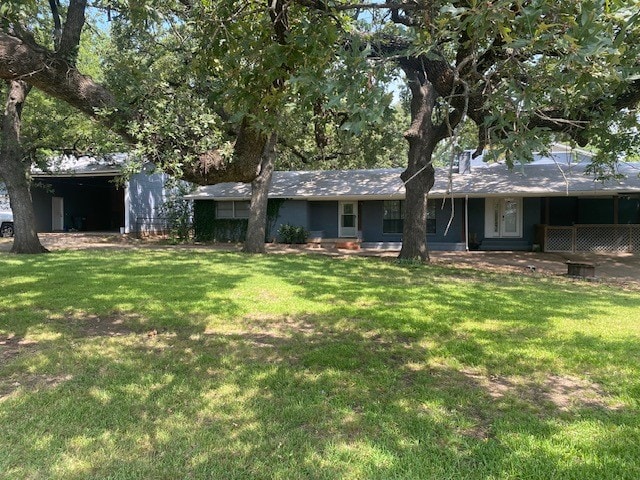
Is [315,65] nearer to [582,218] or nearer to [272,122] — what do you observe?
[272,122]

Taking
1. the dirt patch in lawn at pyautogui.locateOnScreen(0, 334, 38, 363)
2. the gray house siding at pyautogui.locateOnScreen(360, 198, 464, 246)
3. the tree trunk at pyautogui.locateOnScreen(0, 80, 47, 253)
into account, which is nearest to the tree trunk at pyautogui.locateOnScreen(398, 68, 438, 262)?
the gray house siding at pyautogui.locateOnScreen(360, 198, 464, 246)

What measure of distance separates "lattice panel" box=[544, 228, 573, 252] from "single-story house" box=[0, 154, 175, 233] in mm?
17039

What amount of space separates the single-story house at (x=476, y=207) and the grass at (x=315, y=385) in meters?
11.3

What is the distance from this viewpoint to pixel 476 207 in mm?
20219

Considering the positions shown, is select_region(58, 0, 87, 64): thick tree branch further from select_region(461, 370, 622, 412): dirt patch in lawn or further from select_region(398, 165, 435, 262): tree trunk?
select_region(398, 165, 435, 262): tree trunk

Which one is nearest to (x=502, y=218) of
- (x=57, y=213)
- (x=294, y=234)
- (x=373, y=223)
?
(x=373, y=223)

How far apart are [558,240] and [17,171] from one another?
65.1ft

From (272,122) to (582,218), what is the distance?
1865 centimetres

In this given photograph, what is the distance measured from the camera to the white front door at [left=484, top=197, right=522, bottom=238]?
19781 millimetres

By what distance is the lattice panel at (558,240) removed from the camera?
18609 millimetres

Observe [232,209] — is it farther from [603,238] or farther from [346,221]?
[603,238]

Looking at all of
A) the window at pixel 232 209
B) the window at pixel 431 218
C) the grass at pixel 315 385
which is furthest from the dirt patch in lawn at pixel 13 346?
the window at pixel 232 209

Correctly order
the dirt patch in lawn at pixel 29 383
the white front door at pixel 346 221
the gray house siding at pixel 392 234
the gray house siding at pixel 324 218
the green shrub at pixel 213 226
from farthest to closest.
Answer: the green shrub at pixel 213 226, the gray house siding at pixel 324 218, the white front door at pixel 346 221, the gray house siding at pixel 392 234, the dirt patch in lawn at pixel 29 383

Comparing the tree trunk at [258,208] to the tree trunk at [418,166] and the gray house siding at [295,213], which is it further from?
the gray house siding at [295,213]
